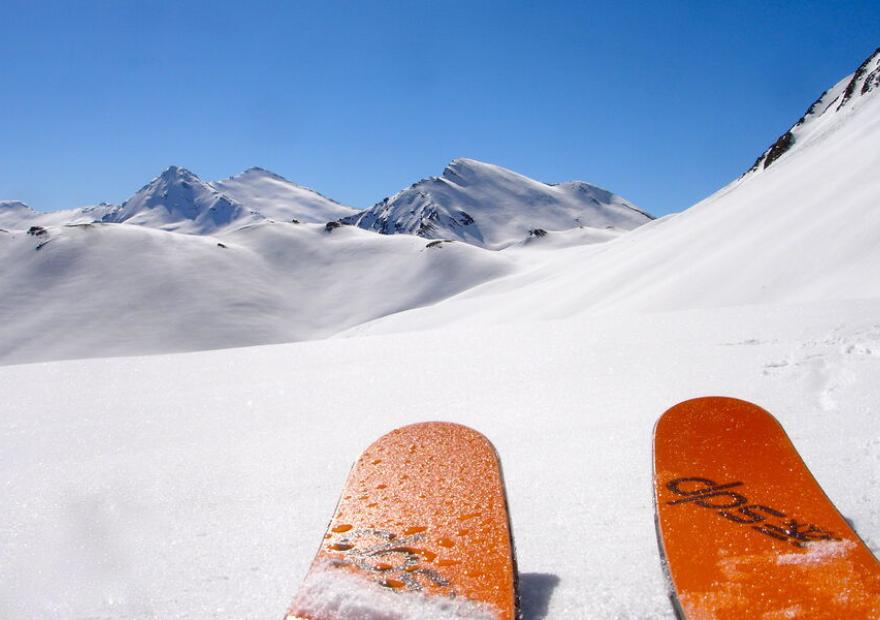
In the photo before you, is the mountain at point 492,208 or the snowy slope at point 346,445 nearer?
the snowy slope at point 346,445

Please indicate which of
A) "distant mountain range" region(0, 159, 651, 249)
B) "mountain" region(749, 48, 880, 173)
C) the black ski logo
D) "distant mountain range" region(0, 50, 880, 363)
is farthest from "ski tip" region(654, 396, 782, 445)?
"distant mountain range" region(0, 159, 651, 249)

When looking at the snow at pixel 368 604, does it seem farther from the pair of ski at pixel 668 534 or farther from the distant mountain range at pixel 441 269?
the distant mountain range at pixel 441 269

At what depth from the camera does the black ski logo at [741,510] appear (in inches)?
71.2

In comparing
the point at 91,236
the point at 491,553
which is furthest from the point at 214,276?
the point at 491,553

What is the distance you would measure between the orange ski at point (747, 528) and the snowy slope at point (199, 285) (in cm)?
4181

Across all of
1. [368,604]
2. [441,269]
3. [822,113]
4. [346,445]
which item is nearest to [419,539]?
[368,604]

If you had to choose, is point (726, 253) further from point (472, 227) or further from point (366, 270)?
point (472, 227)

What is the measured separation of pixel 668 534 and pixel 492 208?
17821 cm

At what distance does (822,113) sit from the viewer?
139ft

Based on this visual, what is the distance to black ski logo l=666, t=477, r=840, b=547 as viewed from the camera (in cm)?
181

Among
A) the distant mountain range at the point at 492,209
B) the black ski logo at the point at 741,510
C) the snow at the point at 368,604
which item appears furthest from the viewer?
the distant mountain range at the point at 492,209

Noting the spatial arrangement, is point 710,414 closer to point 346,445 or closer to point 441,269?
point 346,445

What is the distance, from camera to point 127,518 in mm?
2543

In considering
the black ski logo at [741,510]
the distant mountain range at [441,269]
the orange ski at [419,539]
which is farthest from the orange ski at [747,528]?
the distant mountain range at [441,269]
